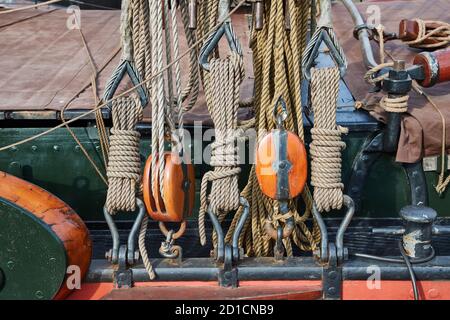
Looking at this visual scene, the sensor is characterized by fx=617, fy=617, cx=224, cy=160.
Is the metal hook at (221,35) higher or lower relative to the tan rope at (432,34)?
lower

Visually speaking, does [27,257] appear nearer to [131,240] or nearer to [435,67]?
[131,240]

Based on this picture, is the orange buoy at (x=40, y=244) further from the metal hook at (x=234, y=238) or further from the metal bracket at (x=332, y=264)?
the metal bracket at (x=332, y=264)

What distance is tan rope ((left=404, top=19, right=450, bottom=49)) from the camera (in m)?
3.14

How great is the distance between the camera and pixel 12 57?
3.29m

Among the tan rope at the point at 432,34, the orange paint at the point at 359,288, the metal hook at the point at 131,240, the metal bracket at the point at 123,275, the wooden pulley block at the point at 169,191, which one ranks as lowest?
the orange paint at the point at 359,288

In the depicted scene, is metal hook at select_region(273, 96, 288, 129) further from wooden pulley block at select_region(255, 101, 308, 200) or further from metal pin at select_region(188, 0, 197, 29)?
metal pin at select_region(188, 0, 197, 29)

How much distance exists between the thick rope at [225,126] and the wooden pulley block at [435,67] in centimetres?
85

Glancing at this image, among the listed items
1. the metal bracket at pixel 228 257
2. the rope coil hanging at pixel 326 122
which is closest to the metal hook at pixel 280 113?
the rope coil hanging at pixel 326 122

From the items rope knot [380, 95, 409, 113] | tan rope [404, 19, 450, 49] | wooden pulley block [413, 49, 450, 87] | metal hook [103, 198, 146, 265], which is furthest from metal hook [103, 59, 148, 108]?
tan rope [404, 19, 450, 49]

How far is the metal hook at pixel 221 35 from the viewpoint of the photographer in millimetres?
2193

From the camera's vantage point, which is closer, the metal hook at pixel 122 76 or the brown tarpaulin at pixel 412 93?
the metal hook at pixel 122 76

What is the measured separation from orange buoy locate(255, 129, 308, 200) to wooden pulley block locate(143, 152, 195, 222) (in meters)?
0.29

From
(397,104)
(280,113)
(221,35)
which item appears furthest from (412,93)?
(221,35)
